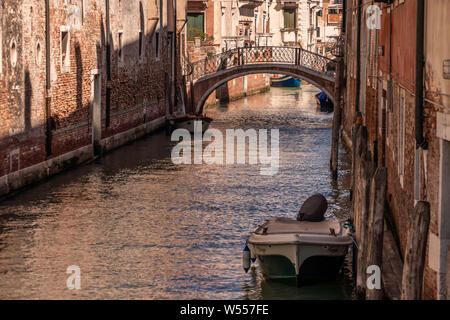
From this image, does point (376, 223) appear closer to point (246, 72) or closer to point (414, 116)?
point (414, 116)

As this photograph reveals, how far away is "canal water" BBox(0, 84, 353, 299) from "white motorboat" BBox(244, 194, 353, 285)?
17 cm

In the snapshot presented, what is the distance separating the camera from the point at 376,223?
27.7ft

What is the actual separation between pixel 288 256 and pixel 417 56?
270 centimetres

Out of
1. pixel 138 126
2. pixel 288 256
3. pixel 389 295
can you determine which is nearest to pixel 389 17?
pixel 288 256

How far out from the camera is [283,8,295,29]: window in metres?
59.6

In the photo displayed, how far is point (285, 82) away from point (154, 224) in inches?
1705

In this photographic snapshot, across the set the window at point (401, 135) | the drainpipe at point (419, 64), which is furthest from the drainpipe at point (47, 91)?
the drainpipe at point (419, 64)

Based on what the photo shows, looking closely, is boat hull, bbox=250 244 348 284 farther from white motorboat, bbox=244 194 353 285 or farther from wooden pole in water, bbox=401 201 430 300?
wooden pole in water, bbox=401 201 430 300

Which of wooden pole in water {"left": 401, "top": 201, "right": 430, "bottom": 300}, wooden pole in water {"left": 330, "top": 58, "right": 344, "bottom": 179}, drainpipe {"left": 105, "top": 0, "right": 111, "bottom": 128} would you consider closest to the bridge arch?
drainpipe {"left": 105, "top": 0, "right": 111, "bottom": 128}

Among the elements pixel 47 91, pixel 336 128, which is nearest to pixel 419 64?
pixel 336 128

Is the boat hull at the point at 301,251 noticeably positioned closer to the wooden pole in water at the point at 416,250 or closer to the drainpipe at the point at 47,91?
the wooden pole in water at the point at 416,250
